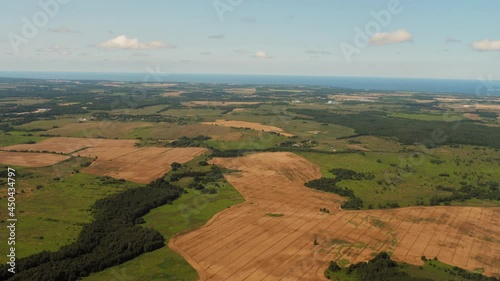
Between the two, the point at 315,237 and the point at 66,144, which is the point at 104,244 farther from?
the point at 66,144

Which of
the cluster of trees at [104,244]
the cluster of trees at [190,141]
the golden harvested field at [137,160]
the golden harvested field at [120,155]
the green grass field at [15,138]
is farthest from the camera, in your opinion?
the cluster of trees at [190,141]

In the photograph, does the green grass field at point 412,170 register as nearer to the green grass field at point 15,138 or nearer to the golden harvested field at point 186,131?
the golden harvested field at point 186,131

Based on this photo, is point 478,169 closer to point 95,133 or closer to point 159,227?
point 159,227

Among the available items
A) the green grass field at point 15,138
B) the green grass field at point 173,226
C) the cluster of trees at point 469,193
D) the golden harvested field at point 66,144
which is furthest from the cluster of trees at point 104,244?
the green grass field at point 15,138

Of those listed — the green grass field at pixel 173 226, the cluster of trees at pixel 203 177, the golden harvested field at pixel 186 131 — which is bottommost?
the green grass field at pixel 173 226

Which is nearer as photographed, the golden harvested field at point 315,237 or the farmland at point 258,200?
the golden harvested field at point 315,237

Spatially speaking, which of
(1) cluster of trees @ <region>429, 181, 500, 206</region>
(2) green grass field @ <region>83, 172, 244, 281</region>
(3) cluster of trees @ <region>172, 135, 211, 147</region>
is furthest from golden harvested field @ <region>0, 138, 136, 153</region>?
(1) cluster of trees @ <region>429, 181, 500, 206</region>

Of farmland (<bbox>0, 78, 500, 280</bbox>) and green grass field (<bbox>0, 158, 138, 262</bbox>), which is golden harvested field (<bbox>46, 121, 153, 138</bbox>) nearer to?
farmland (<bbox>0, 78, 500, 280</bbox>)

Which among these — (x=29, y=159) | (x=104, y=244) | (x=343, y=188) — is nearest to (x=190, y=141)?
(x=29, y=159)
